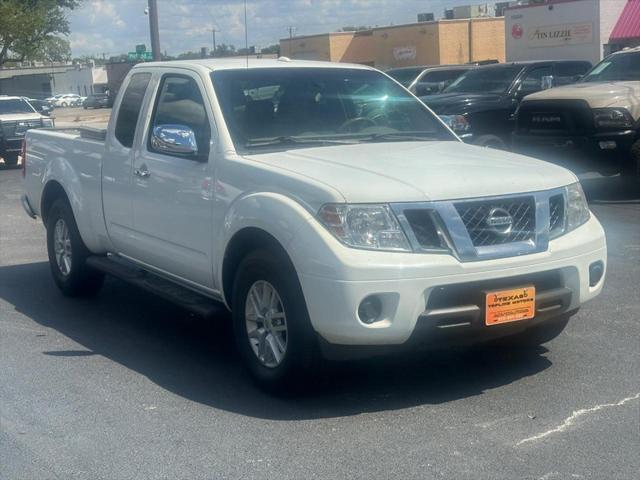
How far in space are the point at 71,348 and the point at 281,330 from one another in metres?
2.04

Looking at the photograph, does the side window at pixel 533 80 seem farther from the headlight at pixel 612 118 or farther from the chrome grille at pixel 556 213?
the chrome grille at pixel 556 213

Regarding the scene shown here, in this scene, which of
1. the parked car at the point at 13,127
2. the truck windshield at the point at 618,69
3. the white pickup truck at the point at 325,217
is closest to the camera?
the white pickup truck at the point at 325,217

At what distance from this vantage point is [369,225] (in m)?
5.25

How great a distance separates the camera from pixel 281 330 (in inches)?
223

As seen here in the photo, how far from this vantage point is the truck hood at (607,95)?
42.8ft

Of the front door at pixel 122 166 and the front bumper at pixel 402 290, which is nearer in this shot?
the front bumper at pixel 402 290

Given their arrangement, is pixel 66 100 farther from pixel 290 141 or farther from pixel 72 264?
pixel 290 141

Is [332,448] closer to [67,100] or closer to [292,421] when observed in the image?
[292,421]

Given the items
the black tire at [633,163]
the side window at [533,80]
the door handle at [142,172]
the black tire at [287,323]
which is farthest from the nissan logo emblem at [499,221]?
the side window at [533,80]

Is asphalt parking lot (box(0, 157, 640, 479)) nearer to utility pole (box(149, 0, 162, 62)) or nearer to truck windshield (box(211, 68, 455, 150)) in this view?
truck windshield (box(211, 68, 455, 150))

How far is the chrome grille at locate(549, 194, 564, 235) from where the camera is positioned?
5.72 m

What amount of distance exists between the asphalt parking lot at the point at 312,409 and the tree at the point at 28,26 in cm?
3744

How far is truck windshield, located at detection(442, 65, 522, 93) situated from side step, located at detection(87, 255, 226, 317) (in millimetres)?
10193

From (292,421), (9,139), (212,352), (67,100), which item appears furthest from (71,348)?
(67,100)
